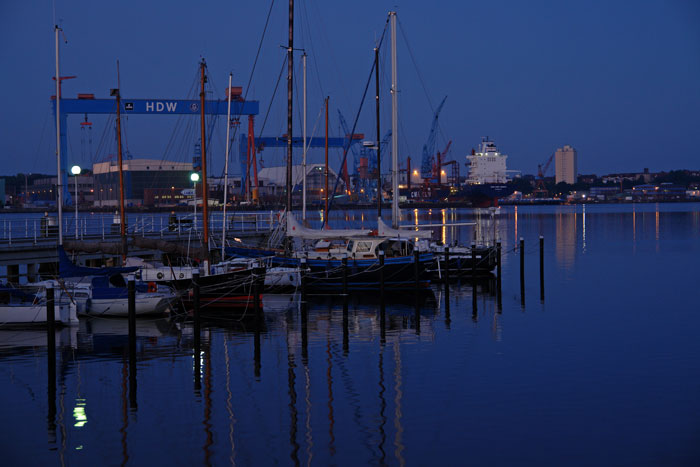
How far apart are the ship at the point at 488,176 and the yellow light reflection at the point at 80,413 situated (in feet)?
569

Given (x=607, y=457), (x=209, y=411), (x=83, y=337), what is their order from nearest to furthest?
(x=607, y=457)
(x=209, y=411)
(x=83, y=337)

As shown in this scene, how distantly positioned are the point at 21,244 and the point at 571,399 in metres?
24.0

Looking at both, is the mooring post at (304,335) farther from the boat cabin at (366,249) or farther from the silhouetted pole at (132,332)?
the boat cabin at (366,249)

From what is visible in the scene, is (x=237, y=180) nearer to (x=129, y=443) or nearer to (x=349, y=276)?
(x=349, y=276)

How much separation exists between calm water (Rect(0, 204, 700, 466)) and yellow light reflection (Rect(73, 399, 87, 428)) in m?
0.07

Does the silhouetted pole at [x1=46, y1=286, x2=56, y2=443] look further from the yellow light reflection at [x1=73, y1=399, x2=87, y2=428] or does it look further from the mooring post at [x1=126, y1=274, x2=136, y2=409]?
the mooring post at [x1=126, y1=274, x2=136, y2=409]

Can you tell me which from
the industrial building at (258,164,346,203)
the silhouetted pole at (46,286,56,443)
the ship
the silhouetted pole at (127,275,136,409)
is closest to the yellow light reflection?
Result: the silhouetted pole at (46,286,56,443)

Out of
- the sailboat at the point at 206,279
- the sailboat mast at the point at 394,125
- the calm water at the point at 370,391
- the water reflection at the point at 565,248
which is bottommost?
the calm water at the point at 370,391

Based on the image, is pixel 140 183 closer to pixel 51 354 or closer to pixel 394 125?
pixel 394 125

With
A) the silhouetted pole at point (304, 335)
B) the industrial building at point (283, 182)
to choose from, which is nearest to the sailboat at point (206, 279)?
the silhouetted pole at point (304, 335)

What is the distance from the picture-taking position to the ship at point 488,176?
614 ft

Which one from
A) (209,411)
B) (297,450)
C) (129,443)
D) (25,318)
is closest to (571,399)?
(297,450)

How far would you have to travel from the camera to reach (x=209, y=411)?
53.8 feet

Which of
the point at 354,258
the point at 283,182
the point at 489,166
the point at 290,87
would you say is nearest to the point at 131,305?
the point at 354,258
